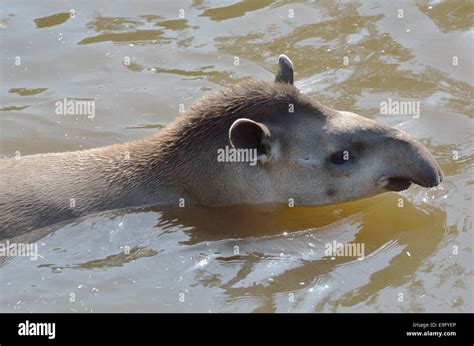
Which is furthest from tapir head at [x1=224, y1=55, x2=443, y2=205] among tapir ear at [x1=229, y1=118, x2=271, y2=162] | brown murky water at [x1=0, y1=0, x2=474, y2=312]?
brown murky water at [x1=0, y1=0, x2=474, y2=312]

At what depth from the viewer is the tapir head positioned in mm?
11789

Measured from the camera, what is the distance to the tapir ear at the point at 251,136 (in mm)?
11508

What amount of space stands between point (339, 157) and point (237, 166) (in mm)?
1279

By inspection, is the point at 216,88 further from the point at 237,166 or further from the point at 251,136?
the point at 251,136

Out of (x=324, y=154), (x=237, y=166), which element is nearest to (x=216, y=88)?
(x=237, y=166)

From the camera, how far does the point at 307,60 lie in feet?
56.3

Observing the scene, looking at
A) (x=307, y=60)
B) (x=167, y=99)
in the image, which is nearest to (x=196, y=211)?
(x=167, y=99)

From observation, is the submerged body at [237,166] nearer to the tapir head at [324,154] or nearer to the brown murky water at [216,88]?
the tapir head at [324,154]

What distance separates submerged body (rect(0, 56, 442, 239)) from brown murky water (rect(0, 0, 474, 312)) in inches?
10.8

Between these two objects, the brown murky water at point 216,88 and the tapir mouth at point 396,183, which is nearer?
the brown murky water at point 216,88

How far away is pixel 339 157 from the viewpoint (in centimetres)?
1213

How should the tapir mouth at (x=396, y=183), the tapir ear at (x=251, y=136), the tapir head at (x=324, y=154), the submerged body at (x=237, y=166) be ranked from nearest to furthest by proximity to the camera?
1. the tapir ear at (x=251, y=136)
2. the tapir head at (x=324, y=154)
3. the submerged body at (x=237, y=166)
4. the tapir mouth at (x=396, y=183)

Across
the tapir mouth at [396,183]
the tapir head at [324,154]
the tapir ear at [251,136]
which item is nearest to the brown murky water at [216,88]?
the tapir head at [324,154]

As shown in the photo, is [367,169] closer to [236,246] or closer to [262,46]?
[236,246]
